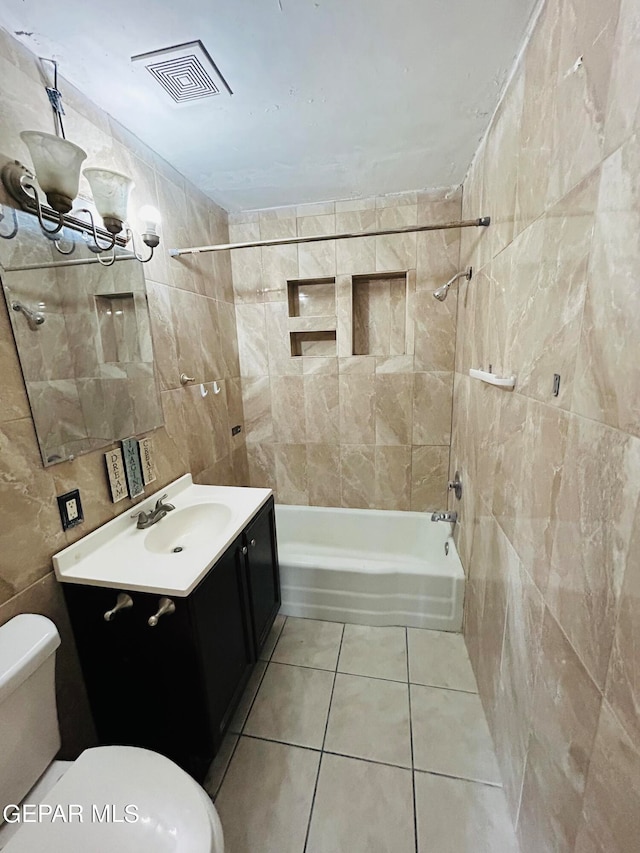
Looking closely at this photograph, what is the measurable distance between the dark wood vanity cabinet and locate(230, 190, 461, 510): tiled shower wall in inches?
51.5

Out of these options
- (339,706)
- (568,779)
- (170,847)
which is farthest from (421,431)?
(170,847)

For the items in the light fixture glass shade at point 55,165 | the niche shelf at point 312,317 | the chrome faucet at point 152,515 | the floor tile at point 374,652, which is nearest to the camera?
the light fixture glass shade at point 55,165

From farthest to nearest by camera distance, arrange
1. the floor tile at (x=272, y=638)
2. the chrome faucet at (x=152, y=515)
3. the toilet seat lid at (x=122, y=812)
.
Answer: the floor tile at (x=272, y=638)
the chrome faucet at (x=152, y=515)
the toilet seat lid at (x=122, y=812)

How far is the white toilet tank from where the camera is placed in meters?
0.77

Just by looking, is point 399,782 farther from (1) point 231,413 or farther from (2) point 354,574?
(1) point 231,413

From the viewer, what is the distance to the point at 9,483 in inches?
36.8

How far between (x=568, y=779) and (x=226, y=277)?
2.58 metres

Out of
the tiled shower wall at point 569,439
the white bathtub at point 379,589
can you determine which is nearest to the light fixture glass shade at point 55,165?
the tiled shower wall at point 569,439

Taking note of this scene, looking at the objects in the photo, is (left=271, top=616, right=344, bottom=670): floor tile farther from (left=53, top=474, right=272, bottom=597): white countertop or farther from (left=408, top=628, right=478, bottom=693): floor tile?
(left=53, top=474, right=272, bottom=597): white countertop

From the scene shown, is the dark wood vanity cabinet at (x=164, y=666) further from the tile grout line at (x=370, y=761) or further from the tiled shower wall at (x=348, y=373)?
the tiled shower wall at (x=348, y=373)

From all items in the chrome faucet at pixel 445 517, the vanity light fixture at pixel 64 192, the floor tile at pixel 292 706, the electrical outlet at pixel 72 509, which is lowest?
the floor tile at pixel 292 706

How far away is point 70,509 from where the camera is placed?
44.0 inches

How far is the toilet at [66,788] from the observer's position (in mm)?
715

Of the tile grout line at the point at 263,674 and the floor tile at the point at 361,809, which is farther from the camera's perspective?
the tile grout line at the point at 263,674
